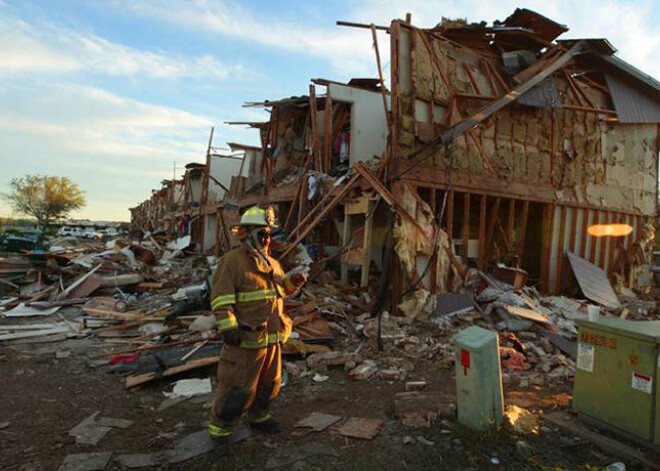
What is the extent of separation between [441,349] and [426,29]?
20.9ft

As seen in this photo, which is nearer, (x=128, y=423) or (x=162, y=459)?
(x=162, y=459)

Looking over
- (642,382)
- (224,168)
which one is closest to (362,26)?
(642,382)

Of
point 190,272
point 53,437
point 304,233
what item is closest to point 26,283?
point 190,272

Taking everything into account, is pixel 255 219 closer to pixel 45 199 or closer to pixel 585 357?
pixel 585 357

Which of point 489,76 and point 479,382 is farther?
point 489,76

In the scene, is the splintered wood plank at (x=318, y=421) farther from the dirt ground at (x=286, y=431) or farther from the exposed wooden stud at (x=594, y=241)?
the exposed wooden stud at (x=594, y=241)

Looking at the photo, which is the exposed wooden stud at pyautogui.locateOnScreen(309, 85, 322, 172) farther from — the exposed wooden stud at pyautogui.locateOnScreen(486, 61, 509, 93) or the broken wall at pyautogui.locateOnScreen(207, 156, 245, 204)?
the broken wall at pyautogui.locateOnScreen(207, 156, 245, 204)

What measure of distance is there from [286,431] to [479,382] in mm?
1790

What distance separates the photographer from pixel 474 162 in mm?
9281

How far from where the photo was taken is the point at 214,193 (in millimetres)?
22016

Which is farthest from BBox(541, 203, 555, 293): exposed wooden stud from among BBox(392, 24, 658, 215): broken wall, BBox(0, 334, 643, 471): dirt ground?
BBox(0, 334, 643, 471): dirt ground

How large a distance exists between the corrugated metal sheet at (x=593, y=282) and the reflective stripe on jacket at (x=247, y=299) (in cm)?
923

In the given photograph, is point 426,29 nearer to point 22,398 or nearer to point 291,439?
point 291,439

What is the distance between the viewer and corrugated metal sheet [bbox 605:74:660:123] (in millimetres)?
11336
